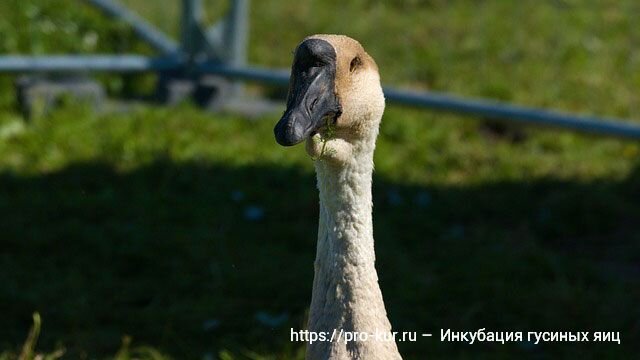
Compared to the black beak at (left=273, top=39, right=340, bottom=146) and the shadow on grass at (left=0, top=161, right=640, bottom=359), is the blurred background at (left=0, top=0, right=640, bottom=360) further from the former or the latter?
the black beak at (left=273, top=39, right=340, bottom=146)

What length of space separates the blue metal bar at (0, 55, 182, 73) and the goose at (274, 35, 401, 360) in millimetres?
4068

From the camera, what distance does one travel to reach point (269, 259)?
4.90m

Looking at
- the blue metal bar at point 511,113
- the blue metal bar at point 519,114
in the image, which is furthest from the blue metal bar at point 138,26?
the blue metal bar at point 519,114

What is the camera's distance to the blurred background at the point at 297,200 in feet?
14.2

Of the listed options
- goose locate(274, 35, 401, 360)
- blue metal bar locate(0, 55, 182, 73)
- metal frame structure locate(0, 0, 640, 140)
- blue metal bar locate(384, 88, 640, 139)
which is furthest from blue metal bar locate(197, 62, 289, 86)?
goose locate(274, 35, 401, 360)

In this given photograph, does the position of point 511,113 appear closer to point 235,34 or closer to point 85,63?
point 235,34

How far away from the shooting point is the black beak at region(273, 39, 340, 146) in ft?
6.69

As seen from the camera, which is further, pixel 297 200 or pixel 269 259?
pixel 297 200

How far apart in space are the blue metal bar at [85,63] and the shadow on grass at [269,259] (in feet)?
2.43

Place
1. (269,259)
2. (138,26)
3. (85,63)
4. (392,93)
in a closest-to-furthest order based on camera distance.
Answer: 1. (269,259)
2. (392,93)
3. (85,63)
4. (138,26)

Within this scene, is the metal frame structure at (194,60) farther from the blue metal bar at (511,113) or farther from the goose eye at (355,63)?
the goose eye at (355,63)

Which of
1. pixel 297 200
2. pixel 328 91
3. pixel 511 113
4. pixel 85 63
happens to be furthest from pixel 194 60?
pixel 328 91

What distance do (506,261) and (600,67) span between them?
2.76 metres

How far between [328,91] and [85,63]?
445 centimetres
